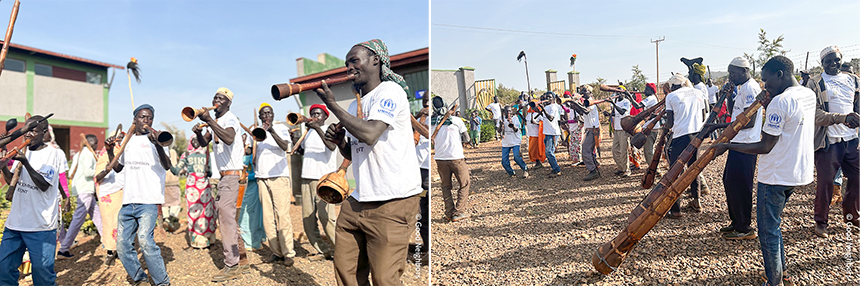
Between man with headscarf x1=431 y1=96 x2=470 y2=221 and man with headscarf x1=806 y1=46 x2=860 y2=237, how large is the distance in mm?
3459

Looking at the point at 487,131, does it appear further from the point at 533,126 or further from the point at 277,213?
the point at 277,213

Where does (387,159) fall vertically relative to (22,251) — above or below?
above

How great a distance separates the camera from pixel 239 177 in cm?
465

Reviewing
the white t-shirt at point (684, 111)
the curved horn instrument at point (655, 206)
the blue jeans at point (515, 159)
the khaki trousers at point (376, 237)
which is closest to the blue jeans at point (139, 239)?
the khaki trousers at point (376, 237)

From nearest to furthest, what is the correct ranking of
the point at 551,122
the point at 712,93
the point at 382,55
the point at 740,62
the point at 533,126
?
the point at 382,55
the point at 740,62
the point at 551,122
the point at 712,93
the point at 533,126

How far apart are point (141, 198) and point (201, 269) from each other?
4.45 feet

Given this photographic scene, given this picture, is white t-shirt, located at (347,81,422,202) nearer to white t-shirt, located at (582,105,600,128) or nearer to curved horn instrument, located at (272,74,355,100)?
curved horn instrument, located at (272,74,355,100)

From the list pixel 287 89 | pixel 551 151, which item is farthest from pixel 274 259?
pixel 551 151

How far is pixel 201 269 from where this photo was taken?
16.0 ft

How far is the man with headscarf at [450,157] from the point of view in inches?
217

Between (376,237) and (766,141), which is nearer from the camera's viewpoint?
(376,237)

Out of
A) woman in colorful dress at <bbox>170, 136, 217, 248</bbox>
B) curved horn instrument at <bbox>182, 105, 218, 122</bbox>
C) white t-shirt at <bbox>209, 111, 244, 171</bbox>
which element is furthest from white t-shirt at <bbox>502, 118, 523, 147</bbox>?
curved horn instrument at <bbox>182, 105, 218, 122</bbox>

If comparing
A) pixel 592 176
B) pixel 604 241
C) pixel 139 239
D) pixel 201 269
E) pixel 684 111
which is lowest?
pixel 201 269

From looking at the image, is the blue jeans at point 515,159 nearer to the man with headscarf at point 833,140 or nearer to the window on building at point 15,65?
the man with headscarf at point 833,140
